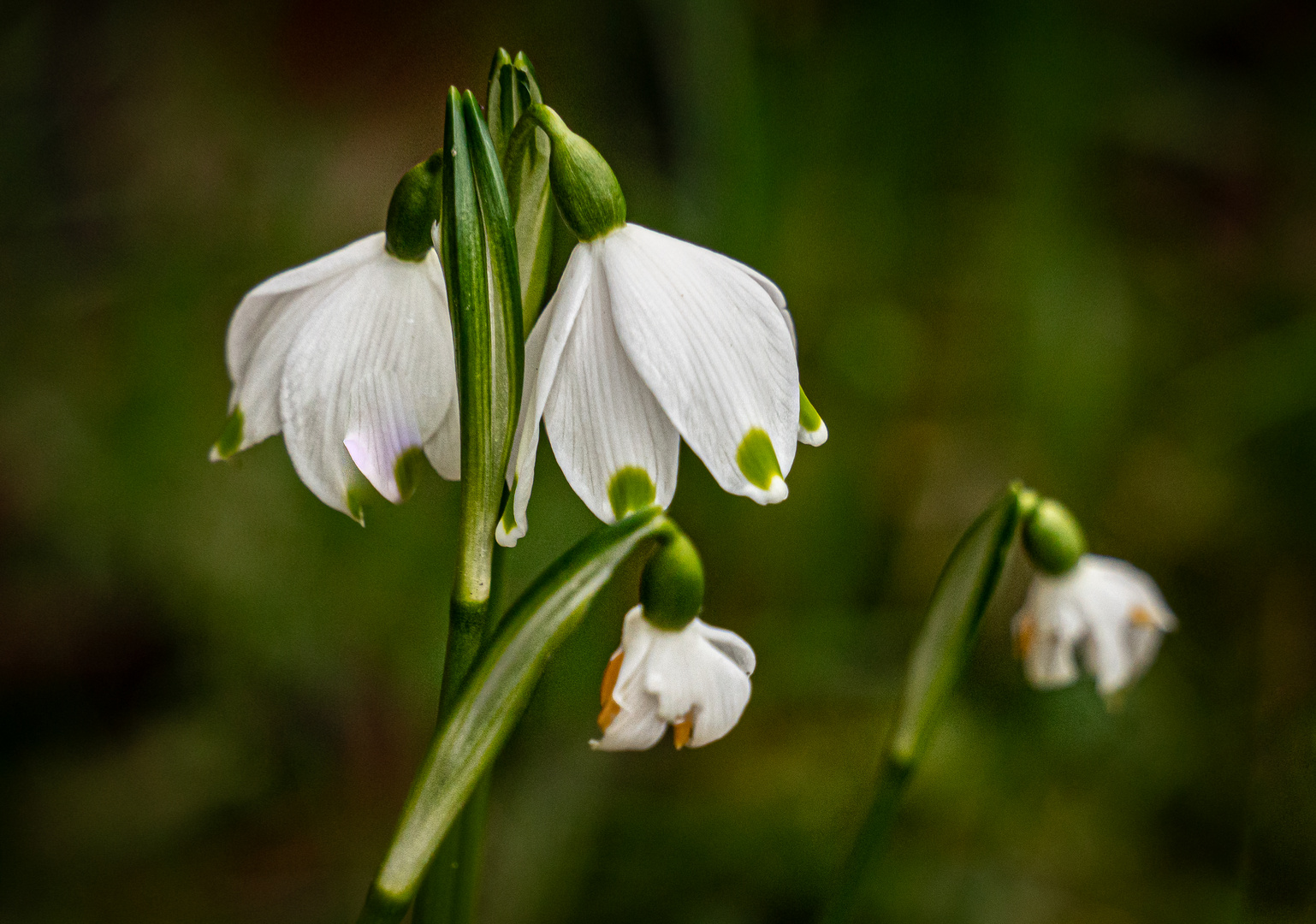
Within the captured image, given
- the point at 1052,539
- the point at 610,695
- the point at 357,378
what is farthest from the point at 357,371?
the point at 1052,539

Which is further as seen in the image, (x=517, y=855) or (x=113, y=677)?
(x=113, y=677)

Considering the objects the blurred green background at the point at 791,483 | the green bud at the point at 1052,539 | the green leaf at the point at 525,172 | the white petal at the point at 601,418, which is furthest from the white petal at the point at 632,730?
the blurred green background at the point at 791,483

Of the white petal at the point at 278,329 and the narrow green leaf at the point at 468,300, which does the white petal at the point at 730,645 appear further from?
the white petal at the point at 278,329

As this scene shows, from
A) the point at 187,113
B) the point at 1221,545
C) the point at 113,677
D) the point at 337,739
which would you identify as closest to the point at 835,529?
the point at 1221,545

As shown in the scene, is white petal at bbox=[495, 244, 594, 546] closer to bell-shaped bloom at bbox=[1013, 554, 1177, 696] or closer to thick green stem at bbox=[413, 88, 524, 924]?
thick green stem at bbox=[413, 88, 524, 924]

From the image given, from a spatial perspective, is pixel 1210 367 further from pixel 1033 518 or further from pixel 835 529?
pixel 1033 518

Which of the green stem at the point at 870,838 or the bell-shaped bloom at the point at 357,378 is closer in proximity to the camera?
the bell-shaped bloom at the point at 357,378
